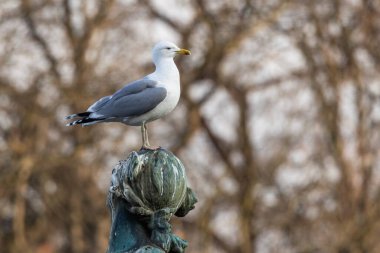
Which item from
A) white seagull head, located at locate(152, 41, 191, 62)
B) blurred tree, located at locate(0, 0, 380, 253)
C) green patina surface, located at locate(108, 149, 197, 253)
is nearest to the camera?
green patina surface, located at locate(108, 149, 197, 253)

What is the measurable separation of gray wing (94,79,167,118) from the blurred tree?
31.9 ft

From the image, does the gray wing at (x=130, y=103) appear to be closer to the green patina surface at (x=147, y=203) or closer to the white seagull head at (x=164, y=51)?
the white seagull head at (x=164, y=51)

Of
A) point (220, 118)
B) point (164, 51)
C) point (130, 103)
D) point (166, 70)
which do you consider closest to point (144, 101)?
point (130, 103)

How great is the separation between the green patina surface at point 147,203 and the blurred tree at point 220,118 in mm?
11885

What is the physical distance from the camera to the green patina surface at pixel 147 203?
490cm

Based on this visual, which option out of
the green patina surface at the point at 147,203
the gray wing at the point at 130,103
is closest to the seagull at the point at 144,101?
the gray wing at the point at 130,103

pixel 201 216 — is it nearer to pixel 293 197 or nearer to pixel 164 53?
pixel 293 197

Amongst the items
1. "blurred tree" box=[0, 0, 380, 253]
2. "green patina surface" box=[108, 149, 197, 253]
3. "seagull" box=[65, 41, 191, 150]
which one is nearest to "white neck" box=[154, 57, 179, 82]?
"seagull" box=[65, 41, 191, 150]

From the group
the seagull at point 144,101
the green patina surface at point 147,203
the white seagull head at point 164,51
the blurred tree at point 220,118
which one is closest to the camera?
the green patina surface at point 147,203

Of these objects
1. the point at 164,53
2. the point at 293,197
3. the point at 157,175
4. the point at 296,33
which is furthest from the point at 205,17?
the point at 157,175

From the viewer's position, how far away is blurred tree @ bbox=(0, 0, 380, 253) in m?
17.4

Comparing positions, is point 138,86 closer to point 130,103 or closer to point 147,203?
point 130,103

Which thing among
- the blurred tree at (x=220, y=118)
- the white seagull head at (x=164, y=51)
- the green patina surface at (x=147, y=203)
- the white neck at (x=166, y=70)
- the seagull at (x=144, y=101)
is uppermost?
the blurred tree at (x=220, y=118)

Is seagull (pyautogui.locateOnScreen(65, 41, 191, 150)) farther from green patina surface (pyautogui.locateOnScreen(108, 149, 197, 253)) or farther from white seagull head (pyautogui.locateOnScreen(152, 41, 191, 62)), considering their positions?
green patina surface (pyautogui.locateOnScreen(108, 149, 197, 253))
